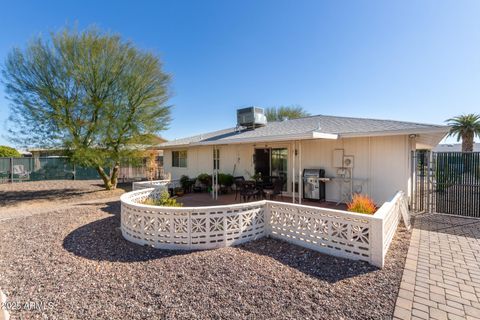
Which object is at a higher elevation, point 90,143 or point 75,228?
point 90,143

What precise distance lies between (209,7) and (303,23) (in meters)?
3.76

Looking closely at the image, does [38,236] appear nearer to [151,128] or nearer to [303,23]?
[151,128]

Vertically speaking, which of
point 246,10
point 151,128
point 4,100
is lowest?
point 151,128

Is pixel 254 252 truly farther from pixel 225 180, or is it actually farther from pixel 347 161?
pixel 225 180

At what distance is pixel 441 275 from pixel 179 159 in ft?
44.1

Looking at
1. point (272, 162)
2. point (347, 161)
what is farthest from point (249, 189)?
point (347, 161)

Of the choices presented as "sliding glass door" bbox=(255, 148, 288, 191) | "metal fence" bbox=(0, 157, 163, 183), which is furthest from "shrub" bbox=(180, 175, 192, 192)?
"metal fence" bbox=(0, 157, 163, 183)

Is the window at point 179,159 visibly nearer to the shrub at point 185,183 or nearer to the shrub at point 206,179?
the shrub at point 185,183

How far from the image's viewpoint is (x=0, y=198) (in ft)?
34.4

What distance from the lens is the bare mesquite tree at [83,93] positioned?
32.7 ft

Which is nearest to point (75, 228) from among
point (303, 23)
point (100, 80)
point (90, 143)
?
point (90, 143)

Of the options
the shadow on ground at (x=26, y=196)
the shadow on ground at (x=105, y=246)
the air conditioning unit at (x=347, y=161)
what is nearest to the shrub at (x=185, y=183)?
the shadow on ground at (x=26, y=196)

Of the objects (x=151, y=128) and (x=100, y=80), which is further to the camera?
(x=151, y=128)

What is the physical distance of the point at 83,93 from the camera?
1061cm
